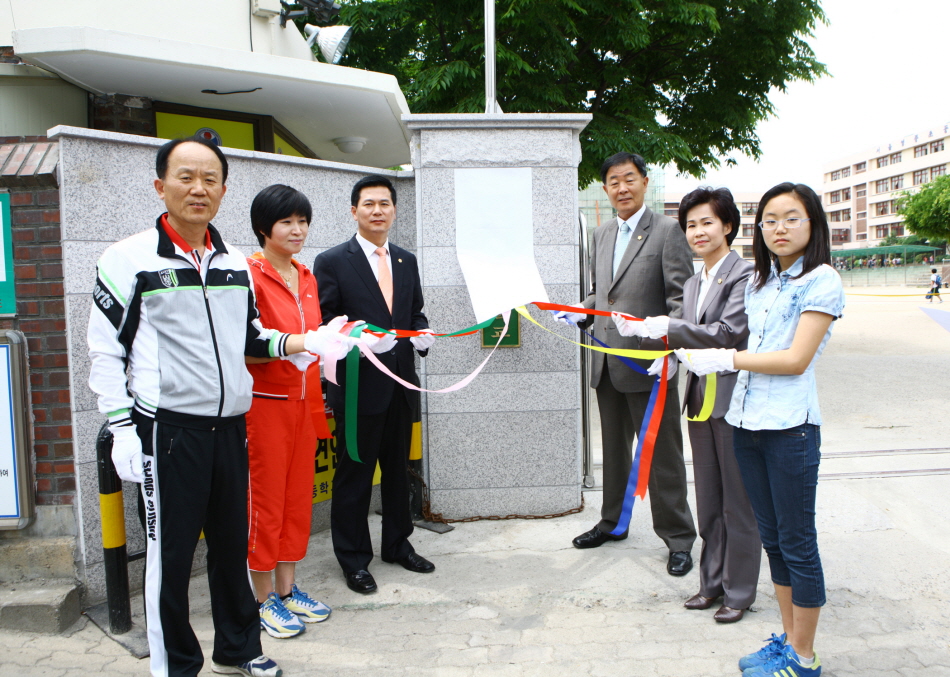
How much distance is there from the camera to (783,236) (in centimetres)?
243

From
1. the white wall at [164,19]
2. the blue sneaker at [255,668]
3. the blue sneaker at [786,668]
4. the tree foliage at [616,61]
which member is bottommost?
the blue sneaker at [255,668]

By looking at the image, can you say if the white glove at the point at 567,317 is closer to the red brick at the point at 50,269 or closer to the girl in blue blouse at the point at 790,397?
the girl in blue blouse at the point at 790,397

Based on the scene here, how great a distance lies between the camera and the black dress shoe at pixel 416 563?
12.1 ft

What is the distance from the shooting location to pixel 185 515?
7.94 ft

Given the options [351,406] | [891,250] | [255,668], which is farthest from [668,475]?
[891,250]

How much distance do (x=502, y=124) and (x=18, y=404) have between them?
3.08 meters

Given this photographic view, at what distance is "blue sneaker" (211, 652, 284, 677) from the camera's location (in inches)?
105

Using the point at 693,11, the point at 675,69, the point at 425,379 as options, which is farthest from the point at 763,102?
the point at 425,379

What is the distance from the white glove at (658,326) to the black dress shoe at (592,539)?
4.95ft

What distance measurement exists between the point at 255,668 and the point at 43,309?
6.60 feet

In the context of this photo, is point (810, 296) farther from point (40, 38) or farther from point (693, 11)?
point (693, 11)

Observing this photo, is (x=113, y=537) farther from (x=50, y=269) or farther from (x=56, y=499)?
(x=50, y=269)

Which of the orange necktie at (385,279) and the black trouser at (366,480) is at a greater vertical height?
the orange necktie at (385,279)

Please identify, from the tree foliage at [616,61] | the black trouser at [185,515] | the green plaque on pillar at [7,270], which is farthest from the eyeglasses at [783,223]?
the tree foliage at [616,61]
